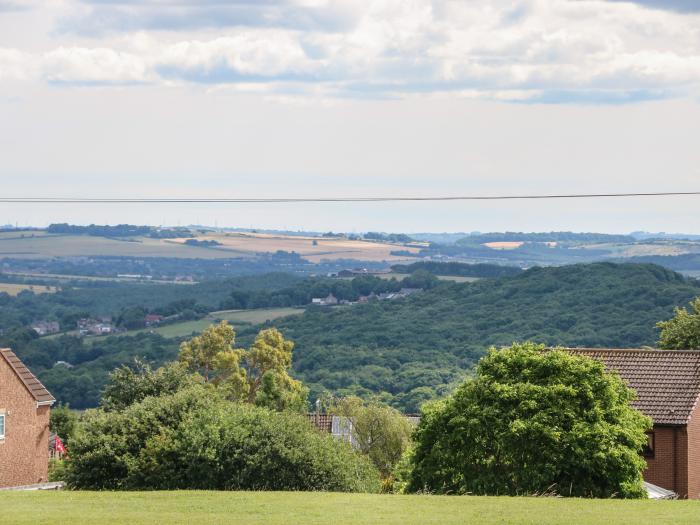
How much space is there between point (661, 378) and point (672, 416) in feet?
7.55

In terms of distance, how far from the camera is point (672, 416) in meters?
43.2

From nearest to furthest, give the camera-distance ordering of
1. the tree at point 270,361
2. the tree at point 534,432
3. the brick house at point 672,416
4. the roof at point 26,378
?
the tree at point 534,432
the brick house at point 672,416
the roof at point 26,378
the tree at point 270,361

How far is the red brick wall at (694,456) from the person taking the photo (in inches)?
1702

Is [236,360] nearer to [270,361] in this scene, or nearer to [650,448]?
[270,361]

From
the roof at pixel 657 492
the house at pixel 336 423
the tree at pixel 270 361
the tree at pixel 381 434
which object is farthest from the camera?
the tree at pixel 270 361

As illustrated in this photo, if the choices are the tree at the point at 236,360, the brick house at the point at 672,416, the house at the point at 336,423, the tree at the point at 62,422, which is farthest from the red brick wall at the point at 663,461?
the tree at the point at 62,422

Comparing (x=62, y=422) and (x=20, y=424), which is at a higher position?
(x=20, y=424)

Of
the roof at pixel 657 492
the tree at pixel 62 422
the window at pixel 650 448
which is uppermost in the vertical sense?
the window at pixel 650 448

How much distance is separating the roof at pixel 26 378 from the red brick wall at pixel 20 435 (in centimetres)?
19

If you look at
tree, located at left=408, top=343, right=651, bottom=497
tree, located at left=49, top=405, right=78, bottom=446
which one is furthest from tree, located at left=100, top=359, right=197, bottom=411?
tree, located at left=49, top=405, right=78, bottom=446

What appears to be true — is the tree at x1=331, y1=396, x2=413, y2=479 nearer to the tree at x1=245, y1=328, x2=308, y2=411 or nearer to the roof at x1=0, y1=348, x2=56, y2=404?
the tree at x1=245, y1=328, x2=308, y2=411

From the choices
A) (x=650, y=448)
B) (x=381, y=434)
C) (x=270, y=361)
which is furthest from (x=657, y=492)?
(x=270, y=361)

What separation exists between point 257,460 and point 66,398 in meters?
142

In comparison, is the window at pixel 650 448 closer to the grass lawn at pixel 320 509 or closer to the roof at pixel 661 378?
the roof at pixel 661 378
